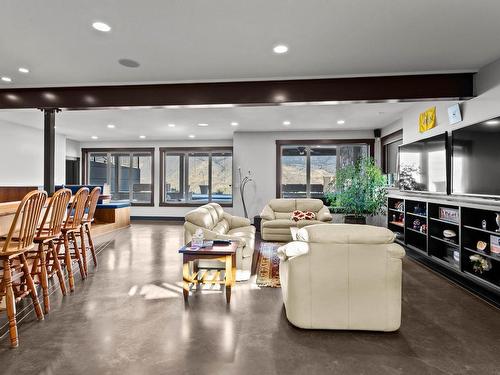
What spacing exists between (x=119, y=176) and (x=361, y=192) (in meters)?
7.67

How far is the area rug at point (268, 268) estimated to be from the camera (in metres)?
3.48

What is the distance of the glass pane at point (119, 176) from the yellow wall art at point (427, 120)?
334 inches

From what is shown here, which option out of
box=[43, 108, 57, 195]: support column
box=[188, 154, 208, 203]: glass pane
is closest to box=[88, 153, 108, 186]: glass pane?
box=[188, 154, 208, 203]: glass pane

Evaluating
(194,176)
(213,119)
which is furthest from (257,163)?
(194,176)

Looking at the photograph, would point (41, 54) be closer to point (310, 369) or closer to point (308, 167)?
point (310, 369)

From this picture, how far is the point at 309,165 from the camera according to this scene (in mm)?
8211

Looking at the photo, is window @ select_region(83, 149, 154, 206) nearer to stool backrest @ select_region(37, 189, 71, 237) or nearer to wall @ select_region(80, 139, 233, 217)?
wall @ select_region(80, 139, 233, 217)

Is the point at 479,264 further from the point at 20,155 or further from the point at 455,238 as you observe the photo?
the point at 20,155

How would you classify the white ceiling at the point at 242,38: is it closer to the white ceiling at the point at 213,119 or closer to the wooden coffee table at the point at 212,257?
the white ceiling at the point at 213,119

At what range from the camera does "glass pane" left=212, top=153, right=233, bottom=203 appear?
9383 millimetres

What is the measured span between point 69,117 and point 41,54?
11.0 feet

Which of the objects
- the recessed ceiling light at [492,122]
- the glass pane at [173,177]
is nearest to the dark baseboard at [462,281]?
the recessed ceiling light at [492,122]

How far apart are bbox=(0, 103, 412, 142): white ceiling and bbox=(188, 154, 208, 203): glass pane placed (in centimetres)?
130

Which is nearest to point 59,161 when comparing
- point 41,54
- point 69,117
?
point 69,117
